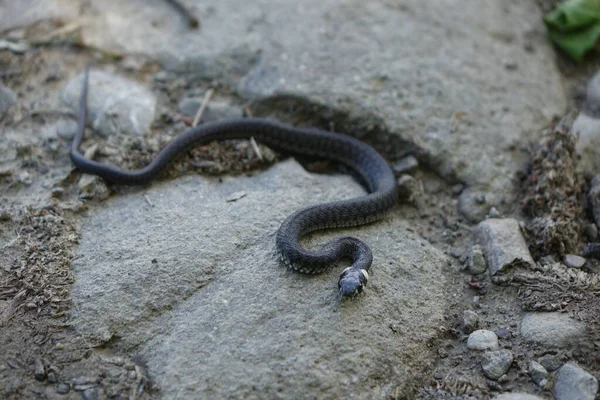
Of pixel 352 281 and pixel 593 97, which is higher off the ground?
pixel 593 97

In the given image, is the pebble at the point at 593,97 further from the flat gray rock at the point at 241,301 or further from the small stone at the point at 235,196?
the small stone at the point at 235,196

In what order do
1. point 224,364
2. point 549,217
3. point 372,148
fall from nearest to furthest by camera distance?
point 224,364
point 549,217
point 372,148

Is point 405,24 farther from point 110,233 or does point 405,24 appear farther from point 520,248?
point 110,233

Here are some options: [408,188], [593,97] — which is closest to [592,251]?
[408,188]

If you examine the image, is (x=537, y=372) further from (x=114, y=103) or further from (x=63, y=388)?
(x=114, y=103)

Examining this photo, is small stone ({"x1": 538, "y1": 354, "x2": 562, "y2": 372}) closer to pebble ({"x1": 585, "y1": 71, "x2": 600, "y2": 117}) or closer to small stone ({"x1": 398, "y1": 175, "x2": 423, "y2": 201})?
small stone ({"x1": 398, "y1": 175, "x2": 423, "y2": 201})

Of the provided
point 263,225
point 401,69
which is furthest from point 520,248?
point 401,69

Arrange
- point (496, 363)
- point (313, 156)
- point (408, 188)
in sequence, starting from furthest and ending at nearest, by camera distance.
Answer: point (313, 156)
point (408, 188)
point (496, 363)
